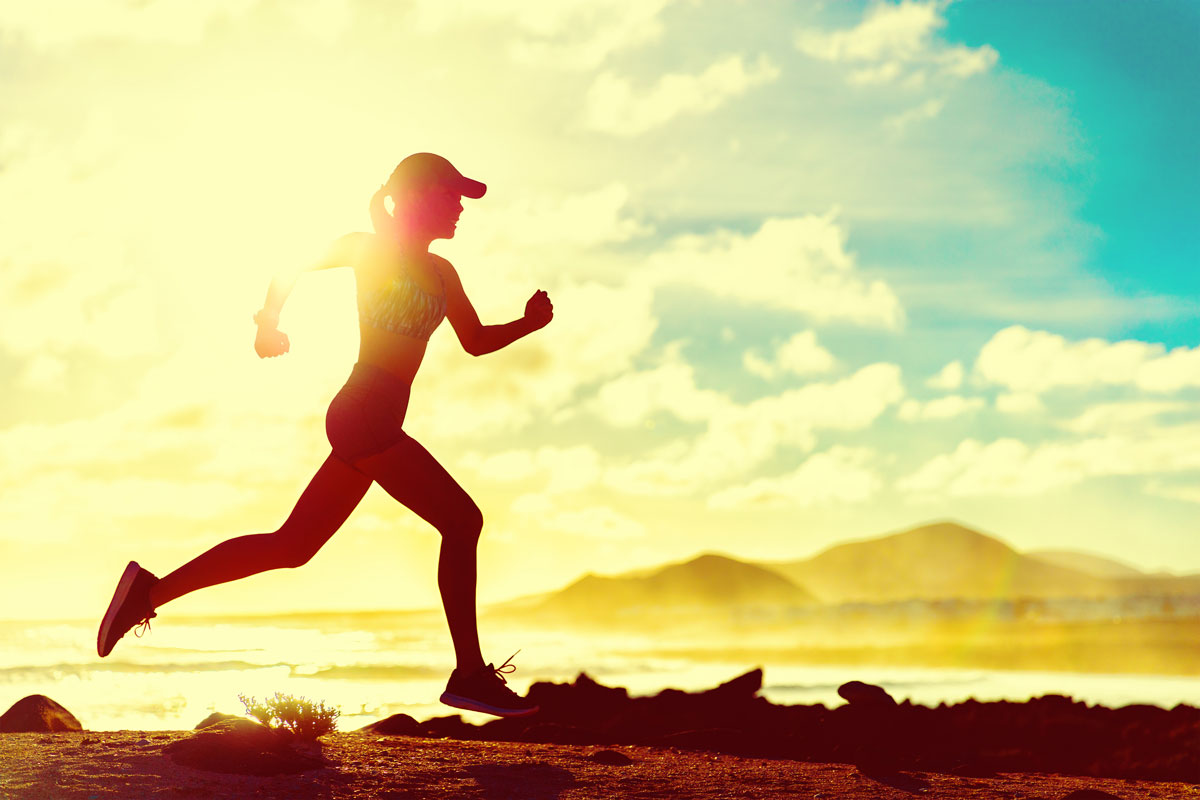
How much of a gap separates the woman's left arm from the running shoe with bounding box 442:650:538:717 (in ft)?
5.98

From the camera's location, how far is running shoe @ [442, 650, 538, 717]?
6.04 m

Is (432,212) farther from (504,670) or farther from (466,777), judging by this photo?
(466,777)

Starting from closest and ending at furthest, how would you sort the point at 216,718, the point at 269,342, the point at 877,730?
the point at 269,342 < the point at 216,718 < the point at 877,730

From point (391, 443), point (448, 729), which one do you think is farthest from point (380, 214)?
point (448, 729)

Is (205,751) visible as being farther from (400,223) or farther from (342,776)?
(400,223)

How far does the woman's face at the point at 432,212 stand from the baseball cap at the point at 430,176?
1.7 inches

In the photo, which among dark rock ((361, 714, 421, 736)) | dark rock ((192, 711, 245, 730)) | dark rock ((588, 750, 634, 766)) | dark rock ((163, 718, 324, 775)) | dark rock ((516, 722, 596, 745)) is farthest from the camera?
A: dark rock ((361, 714, 421, 736))

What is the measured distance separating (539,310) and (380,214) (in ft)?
3.46

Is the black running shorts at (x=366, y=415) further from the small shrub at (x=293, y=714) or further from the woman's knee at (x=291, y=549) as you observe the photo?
the small shrub at (x=293, y=714)

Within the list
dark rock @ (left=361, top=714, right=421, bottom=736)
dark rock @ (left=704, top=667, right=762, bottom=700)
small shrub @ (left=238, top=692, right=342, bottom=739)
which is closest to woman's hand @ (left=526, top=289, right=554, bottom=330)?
small shrub @ (left=238, top=692, right=342, bottom=739)

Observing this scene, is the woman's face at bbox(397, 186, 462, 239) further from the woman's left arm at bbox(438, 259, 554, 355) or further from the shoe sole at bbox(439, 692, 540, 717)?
the shoe sole at bbox(439, 692, 540, 717)

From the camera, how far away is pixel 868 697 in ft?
31.7

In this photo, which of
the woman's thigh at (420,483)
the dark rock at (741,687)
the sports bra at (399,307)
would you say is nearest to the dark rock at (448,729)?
the dark rock at (741,687)

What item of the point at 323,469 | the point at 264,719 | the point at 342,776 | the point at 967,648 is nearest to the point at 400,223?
the point at 323,469
